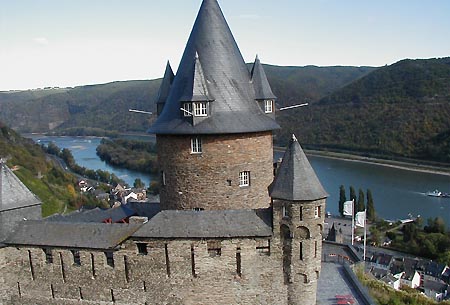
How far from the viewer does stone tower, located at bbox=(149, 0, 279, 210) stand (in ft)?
46.2

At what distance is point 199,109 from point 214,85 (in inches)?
39.6

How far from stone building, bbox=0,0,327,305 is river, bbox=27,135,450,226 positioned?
46680 mm

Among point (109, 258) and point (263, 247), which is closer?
point (263, 247)

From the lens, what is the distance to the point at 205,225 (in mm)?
13367

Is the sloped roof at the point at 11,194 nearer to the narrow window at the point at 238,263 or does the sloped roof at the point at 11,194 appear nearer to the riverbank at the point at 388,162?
the narrow window at the point at 238,263

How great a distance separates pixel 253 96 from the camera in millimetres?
15180

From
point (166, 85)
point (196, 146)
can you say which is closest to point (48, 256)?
point (196, 146)

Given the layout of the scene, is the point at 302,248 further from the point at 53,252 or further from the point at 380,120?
the point at 380,120

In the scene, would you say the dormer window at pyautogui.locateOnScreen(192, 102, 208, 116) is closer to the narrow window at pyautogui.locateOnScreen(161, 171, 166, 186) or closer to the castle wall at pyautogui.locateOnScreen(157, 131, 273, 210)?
the castle wall at pyautogui.locateOnScreen(157, 131, 273, 210)

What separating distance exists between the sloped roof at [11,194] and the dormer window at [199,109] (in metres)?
6.65

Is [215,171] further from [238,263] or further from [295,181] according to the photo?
[238,263]

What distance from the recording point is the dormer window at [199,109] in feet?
45.7

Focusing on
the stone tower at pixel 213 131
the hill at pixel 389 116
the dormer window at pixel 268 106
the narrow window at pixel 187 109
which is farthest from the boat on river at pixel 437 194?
the narrow window at pixel 187 109

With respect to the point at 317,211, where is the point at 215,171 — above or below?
above
